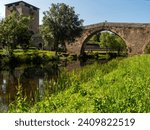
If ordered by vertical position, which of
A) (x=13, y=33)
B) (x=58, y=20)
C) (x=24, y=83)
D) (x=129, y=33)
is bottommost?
(x=24, y=83)

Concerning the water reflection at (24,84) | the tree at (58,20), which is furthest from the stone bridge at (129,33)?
the water reflection at (24,84)

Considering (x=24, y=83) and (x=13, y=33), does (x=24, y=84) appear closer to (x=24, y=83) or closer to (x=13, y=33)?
(x=24, y=83)

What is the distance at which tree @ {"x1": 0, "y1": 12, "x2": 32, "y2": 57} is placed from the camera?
828 inches

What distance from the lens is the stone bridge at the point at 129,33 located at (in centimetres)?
3581

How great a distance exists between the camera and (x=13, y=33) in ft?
70.2

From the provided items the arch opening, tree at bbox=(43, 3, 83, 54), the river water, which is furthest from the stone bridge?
the river water

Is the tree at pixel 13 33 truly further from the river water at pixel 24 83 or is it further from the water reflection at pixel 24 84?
the water reflection at pixel 24 84

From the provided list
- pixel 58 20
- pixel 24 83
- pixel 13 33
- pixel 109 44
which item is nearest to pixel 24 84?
pixel 24 83

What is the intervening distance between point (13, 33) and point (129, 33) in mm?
18154

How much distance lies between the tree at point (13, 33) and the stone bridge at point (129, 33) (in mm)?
13438

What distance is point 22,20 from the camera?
2091 cm

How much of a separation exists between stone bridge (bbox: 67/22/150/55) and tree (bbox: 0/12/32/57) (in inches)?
529

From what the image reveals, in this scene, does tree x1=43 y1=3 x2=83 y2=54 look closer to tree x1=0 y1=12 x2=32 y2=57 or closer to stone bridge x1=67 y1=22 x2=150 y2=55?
tree x1=0 y1=12 x2=32 y2=57

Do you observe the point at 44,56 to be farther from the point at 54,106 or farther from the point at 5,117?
the point at 5,117
